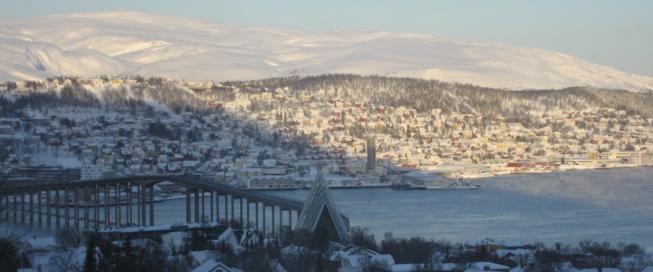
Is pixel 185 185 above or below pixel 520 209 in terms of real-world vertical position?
above

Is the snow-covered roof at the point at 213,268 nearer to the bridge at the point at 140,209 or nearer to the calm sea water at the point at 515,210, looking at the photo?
the calm sea water at the point at 515,210

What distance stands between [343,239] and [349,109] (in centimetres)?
3502

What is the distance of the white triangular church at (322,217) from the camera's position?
77.0 ft

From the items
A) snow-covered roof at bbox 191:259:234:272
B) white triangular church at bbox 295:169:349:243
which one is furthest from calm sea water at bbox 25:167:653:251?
snow-covered roof at bbox 191:259:234:272

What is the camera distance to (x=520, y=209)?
31.4 metres

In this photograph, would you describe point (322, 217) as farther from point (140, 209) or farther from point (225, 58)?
point (225, 58)

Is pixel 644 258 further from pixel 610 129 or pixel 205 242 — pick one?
pixel 610 129

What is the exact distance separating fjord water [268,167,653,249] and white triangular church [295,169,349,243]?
0.85 metres

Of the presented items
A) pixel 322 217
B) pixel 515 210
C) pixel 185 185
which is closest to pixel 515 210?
pixel 515 210

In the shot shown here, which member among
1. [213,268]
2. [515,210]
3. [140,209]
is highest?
[213,268]

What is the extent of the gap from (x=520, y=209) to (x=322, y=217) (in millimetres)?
7977

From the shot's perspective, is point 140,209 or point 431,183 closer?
point 140,209

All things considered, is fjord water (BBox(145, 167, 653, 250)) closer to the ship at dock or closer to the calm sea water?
the calm sea water

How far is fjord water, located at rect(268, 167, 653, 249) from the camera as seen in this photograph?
2539 cm
